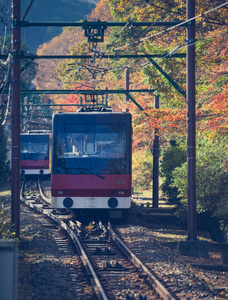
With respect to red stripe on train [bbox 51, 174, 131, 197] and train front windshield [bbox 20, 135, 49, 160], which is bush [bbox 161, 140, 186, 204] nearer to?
red stripe on train [bbox 51, 174, 131, 197]

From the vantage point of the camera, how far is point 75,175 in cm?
1500

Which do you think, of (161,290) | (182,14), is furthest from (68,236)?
(182,14)

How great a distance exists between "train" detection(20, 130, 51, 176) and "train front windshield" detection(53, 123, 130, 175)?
760 inches

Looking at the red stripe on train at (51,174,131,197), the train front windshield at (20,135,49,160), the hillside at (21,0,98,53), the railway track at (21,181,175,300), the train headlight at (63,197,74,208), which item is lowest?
the railway track at (21,181,175,300)

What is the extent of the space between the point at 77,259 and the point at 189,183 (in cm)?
360

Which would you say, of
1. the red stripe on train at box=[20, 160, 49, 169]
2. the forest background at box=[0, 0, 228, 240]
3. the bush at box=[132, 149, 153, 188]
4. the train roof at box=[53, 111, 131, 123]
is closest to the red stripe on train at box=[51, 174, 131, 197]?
the train roof at box=[53, 111, 131, 123]

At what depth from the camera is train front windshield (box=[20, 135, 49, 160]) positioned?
1339 inches

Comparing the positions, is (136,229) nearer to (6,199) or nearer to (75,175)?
(75,175)

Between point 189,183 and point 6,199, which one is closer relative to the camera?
point 189,183

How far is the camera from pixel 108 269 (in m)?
10.4

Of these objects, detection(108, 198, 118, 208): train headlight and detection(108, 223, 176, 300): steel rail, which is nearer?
detection(108, 223, 176, 300): steel rail

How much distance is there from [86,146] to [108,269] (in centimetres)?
520

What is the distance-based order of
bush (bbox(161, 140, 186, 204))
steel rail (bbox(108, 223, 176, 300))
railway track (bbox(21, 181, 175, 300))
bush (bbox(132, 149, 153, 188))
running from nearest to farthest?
steel rail (bbox(108, 223, 176, 300))
railway track (bbox(21, 181, 175, 300))
bush (bbox(161, 140, 186, 204))
bush (bbox(132, 149, 153, 188))

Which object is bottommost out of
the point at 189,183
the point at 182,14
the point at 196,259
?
the point at 196,259
